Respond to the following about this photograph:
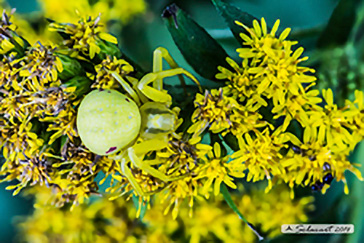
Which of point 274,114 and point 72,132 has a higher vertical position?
point 72,132

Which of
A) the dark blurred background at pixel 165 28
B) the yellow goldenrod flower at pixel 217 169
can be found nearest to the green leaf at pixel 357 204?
the dark blurred background at pixel 165 28

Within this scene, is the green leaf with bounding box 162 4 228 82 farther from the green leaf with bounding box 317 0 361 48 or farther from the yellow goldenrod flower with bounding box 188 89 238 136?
the green leaf with bounding box 317 0 361 48

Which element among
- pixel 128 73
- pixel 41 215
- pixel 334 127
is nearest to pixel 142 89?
pixel 128 73

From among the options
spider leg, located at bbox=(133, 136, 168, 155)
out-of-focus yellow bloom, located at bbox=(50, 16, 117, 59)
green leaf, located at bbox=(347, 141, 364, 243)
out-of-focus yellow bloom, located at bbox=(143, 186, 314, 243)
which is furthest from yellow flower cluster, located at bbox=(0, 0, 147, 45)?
green leaf, located at bbox=(347, 141, 364, 243)

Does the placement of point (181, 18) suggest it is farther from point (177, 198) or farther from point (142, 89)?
point (177, 198)

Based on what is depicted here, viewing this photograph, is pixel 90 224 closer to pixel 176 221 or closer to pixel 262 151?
pixel 176 221

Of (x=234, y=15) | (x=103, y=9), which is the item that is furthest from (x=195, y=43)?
(x=103, y=9)
